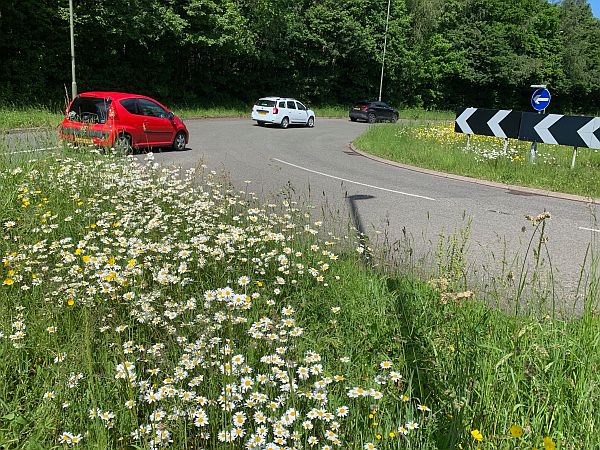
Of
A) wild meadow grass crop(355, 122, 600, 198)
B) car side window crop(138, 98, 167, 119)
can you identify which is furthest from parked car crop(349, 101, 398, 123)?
car side window crop(138, 98, 167, 119)

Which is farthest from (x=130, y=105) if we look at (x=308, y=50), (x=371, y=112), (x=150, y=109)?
(x=308, y=50)

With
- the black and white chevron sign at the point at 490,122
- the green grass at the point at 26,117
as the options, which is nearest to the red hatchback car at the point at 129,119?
the green grass at the point at 26,117

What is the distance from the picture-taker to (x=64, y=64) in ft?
97.3

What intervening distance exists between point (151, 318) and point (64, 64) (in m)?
30.8

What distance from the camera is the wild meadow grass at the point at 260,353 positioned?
2.53 m

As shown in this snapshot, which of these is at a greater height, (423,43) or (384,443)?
(423,43)

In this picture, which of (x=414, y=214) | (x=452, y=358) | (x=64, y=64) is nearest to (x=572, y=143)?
(x=414, y=214)

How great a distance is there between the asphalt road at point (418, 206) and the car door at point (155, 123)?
51 cm

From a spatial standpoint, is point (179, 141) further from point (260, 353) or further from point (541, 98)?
point (260, 353)

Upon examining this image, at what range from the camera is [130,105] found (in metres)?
13.7

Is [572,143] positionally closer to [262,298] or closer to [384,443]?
[262,298]

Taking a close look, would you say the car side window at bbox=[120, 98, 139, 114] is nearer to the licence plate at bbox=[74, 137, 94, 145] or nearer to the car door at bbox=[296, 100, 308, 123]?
the licence plate at bbox=[74, 137, 94, 145]

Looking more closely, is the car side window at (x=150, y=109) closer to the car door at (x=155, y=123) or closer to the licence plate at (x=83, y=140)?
the car door at (x=155, y=123)

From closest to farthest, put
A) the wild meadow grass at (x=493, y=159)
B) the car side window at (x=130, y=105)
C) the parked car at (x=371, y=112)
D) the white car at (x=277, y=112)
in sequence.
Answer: the wild meadow grass at (x=493, y=159) → the car side window at (x=130, y=105) → the white car at (x=277, y=112) → the parked car at (x=371, y=112)
